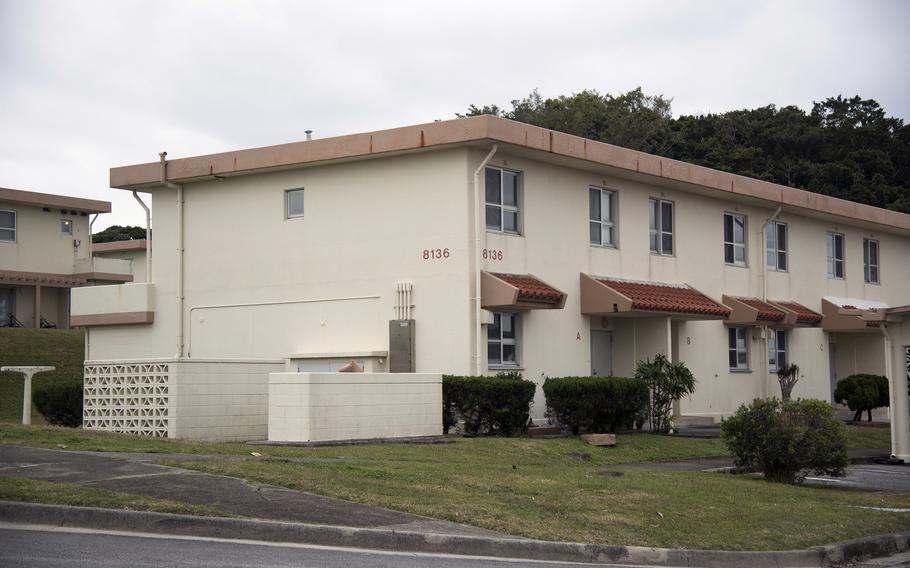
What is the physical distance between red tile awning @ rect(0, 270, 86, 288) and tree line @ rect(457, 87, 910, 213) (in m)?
23.8

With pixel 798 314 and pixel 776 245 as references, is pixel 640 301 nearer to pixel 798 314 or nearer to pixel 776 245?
pixel 798 314

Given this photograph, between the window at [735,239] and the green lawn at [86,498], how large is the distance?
23166 mm

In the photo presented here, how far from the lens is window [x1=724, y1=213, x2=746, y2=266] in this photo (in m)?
31.8

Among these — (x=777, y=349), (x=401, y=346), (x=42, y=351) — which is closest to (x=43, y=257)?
(x=42, y=351)

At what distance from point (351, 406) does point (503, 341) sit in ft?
19.7

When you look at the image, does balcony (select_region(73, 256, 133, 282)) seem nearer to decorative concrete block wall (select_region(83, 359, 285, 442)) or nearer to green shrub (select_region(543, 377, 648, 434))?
decorative concrete block wall (select_region(83, 359, 285, 442))

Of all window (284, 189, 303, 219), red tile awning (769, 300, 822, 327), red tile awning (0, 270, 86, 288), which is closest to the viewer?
window (284, 189, 303, 219)

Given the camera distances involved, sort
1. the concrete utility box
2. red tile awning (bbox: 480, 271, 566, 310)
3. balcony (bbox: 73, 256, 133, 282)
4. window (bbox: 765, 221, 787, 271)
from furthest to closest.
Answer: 1. balcony (bbox: 73, 256, 133, 282)
2. window (bbox: 765, 221, 787, 271)
3. the concrete utility box
4. red tile awning (bbox: 480, 271, 566, 310)

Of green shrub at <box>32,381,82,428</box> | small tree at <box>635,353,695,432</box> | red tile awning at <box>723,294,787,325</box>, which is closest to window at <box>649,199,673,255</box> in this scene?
red tile awning at <box>723,294,787,325</box>

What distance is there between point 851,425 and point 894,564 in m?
20.1

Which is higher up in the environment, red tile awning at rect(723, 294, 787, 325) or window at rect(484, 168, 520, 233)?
window at rect(484, 168, 520, 233)

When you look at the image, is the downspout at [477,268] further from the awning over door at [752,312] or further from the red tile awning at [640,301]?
the awning over door at [752,312]

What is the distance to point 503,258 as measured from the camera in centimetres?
2411

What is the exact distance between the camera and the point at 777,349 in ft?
110
